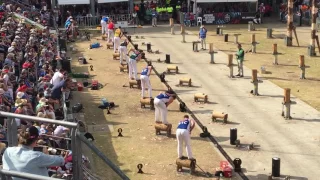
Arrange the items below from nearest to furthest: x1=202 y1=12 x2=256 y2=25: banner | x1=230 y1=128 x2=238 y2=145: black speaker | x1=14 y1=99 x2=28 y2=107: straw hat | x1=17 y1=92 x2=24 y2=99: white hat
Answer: x1=14 y1=99 x2=28 y2=107: straw hat, x1=17 y1=92 x2=24 y2=99: white hat, x1=230 y1=128 x2=238 y2=145: black speaker, x1=202 y1=12 x2=256 y2=25: banner

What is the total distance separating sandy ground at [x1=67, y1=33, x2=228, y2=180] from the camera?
16500 mm

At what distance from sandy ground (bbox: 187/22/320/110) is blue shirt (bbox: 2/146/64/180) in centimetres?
1712

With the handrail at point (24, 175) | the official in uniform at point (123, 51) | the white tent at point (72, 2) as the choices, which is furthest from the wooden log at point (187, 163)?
the white tent at point (72, 2)

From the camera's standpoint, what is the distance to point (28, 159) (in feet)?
23.2

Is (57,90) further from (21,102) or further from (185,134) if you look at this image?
(185,134)

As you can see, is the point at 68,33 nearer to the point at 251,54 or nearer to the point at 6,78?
the point at 251,54

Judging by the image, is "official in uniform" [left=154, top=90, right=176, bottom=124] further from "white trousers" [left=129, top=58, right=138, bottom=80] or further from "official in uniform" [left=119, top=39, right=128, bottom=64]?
"official in uniform" [left=119, top=39, right=128, bottom=64]

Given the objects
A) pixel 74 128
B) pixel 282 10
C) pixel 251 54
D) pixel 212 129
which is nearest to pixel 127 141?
pixel 212 129

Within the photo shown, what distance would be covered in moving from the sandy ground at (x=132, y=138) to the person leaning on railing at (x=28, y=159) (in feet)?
28.6

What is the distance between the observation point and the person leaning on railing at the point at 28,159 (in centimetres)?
707

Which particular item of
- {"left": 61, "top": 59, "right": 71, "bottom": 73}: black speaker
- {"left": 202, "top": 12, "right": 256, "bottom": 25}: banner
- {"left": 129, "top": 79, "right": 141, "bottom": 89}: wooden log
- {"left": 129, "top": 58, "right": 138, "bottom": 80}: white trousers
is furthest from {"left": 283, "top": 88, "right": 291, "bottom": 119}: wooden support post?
{"left": 202, "top": 12, "right": 256, "bottom": 25}: banner

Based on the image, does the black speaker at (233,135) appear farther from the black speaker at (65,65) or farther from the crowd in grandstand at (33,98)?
the black speaker at (65,65)

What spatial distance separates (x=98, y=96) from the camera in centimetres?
2503

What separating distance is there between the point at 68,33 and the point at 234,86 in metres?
17.9
